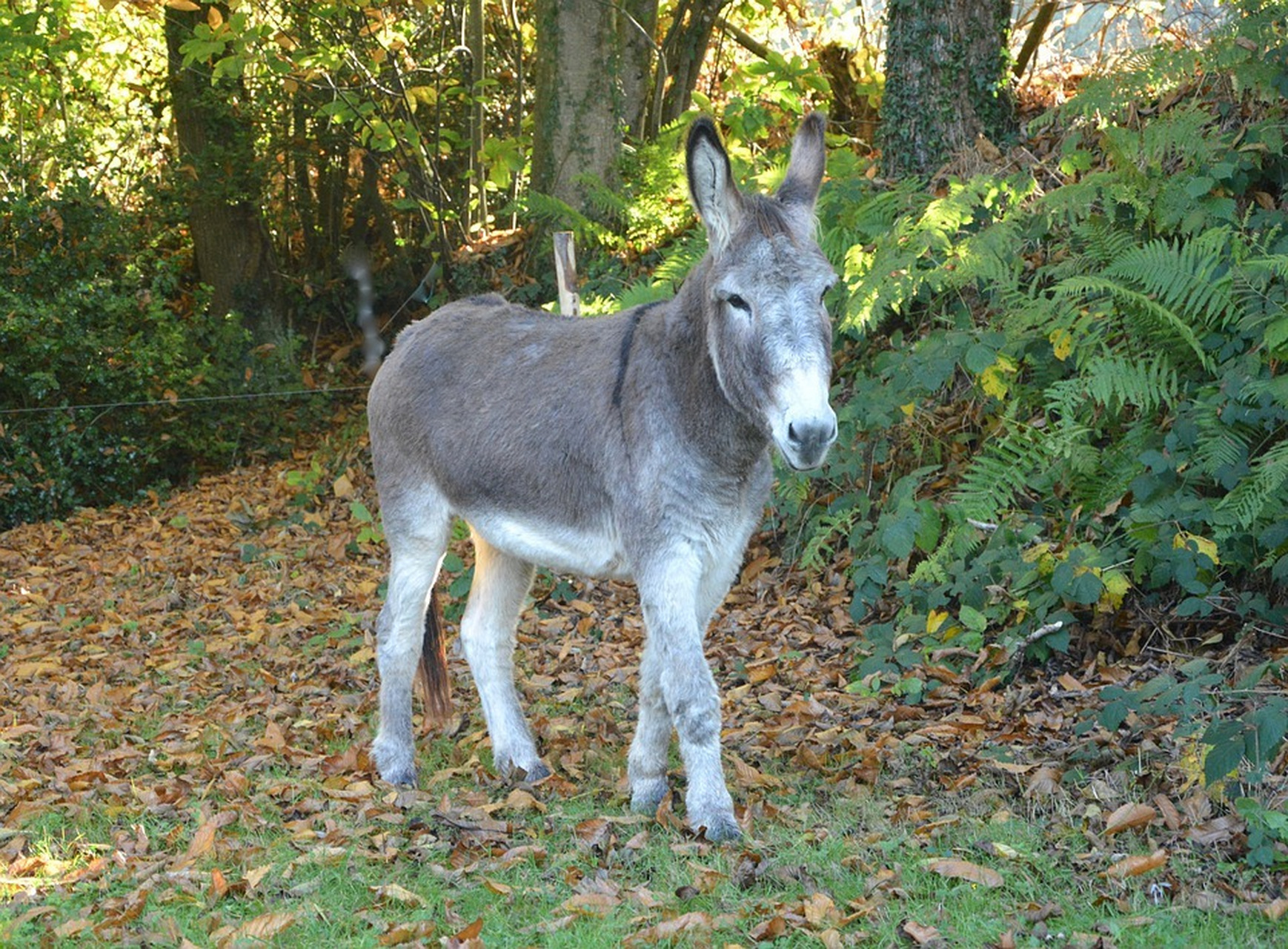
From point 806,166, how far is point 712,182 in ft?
1.54

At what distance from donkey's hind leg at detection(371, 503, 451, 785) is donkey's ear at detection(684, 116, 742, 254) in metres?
1.92

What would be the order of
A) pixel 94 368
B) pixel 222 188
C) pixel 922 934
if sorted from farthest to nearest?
pixel 222 188 → pixel 94 368 → pixel 922 934

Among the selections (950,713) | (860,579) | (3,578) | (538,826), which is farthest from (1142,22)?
(3,578)

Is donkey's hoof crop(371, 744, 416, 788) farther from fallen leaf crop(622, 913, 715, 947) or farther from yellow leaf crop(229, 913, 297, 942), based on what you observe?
fallen leaf crop(622, 913, 715, 947)

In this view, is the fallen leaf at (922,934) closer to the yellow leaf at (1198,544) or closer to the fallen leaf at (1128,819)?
the fallen leaf at (1128,819)

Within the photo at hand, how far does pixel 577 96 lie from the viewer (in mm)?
11383

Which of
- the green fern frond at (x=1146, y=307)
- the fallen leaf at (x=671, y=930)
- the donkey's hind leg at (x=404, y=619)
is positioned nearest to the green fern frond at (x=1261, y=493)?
the green fern frond at (x=1146, y=307)

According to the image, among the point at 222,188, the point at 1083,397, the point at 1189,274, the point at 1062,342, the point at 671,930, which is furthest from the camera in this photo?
the point at 222,188

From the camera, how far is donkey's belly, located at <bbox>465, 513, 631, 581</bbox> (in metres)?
5.15

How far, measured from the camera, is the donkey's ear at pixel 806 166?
4770 millimetres

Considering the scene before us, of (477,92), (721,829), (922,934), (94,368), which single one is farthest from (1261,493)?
(94,368)

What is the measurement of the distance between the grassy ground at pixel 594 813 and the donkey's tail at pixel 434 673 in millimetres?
147

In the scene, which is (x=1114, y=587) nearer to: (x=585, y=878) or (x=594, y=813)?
(x=594, y=813)

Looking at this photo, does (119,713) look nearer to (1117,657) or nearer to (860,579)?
(860,579)
